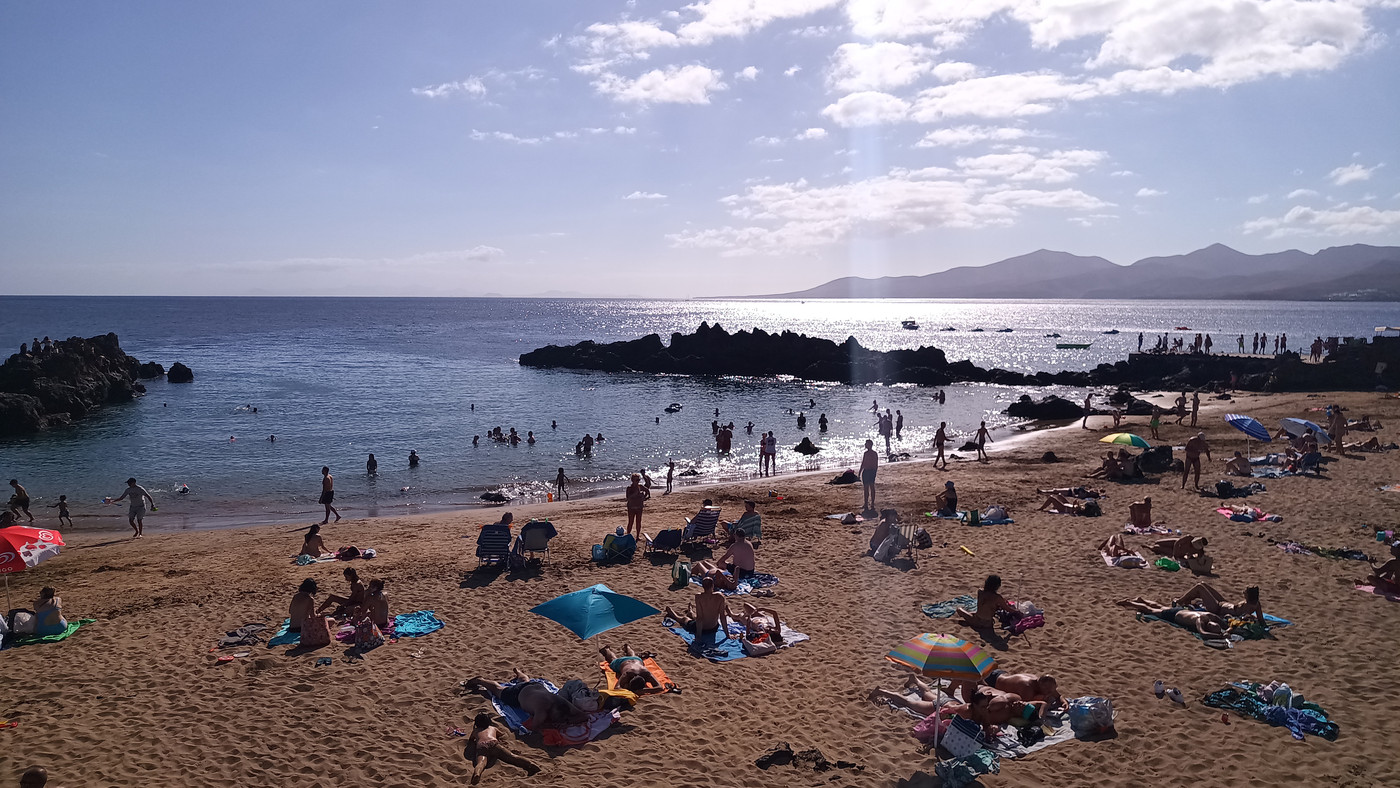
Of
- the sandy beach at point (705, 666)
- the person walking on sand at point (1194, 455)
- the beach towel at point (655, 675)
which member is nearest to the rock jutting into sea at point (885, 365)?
the person walking on sand at point (1194, 455)

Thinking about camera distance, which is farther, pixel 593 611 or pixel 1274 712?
pixel 593 611

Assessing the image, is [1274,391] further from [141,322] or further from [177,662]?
[141,322]

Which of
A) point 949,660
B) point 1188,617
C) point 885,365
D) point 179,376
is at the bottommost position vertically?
point 1188,617

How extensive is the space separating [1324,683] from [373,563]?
14454mm

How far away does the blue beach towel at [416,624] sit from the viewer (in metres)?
10.2

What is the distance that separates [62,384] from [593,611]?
4323 cm

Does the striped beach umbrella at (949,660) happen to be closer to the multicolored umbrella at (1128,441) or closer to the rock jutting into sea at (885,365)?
the multicolored umbrella at (1128,441)

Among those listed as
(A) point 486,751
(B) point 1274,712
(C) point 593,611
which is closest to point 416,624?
(C) point 593,611

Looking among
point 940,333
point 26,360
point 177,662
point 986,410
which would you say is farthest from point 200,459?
point 940,333

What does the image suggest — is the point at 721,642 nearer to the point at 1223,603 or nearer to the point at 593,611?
the point at 593,611

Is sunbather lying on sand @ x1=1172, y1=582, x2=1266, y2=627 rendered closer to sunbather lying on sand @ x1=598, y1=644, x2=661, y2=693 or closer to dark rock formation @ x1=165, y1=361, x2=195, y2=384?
sunbather lying on sand @ x1=598, y1=644, x2=661, y2=693

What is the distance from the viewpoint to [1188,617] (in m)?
9.66

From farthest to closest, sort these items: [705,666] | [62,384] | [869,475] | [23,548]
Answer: [62,384], [869,475], [23,548], [705,666]

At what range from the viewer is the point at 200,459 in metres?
28.7
